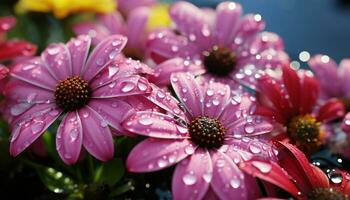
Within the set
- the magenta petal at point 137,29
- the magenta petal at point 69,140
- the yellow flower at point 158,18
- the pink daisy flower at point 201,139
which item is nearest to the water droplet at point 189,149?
the pink daisy flower at point 201,139

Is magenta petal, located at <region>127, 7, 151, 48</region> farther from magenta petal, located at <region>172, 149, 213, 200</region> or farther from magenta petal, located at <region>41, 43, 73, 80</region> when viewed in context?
magenta petal, located at <region>172, 149, 213, 200</region>

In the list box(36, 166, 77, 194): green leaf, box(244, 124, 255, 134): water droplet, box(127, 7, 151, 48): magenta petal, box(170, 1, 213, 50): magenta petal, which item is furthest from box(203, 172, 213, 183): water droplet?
box(127, 7, 151, 48): magenta petal

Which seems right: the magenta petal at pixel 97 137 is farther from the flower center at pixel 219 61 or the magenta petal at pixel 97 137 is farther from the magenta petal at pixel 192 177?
the flower center at pixel 219 61

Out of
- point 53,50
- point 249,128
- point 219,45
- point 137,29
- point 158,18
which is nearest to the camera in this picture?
point 249,128

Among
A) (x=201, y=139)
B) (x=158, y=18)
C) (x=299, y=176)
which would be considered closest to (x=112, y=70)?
→ (x=201, y=139)

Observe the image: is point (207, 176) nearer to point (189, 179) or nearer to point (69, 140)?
point (189, 179)
